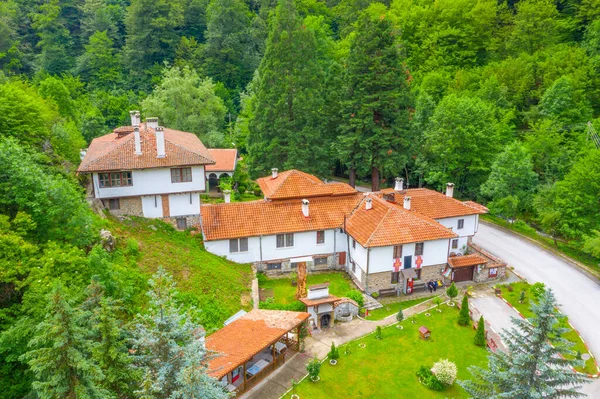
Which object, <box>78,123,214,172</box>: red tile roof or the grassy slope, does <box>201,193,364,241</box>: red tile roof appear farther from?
<box>78,123,214,172</box>: red tile roof

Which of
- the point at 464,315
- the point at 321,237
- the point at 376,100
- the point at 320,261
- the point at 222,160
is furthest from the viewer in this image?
the point at 222,160

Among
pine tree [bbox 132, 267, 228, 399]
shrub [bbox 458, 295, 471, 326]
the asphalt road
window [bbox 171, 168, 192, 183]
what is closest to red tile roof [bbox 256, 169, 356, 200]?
window [bbox 171, 168, 192, 183]

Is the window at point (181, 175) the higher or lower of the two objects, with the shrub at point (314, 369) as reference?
higher

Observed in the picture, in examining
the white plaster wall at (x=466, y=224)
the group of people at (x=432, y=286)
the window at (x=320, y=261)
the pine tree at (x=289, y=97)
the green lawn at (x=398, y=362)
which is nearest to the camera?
the green lawn at (x=398, y=362)

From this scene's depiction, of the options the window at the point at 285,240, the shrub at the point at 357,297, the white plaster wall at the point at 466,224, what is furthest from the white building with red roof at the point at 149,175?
the white plaster wall at the point at 466,224

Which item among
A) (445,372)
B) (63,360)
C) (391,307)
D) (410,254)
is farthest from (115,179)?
(445,372)

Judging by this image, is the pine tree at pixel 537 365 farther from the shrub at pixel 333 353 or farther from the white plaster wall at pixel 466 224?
the white plaster wall at pixel 466 224

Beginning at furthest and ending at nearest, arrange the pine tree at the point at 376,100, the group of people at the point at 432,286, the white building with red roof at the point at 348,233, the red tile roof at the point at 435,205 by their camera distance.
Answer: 1. the pine tree at the point at 376,100
2. the red tile roof at the point at 435,205
3. the group of people at the point at 432,286
4. the white building with red roof at the point at 348,233

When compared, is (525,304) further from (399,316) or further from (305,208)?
(305,208)
